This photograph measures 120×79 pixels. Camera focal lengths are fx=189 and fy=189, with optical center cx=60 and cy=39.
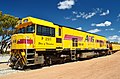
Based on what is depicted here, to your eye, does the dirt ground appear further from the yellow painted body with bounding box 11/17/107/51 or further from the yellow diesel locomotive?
the yellow painted body with bounding box 11/17/107/51

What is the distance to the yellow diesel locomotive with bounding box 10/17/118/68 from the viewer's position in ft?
50.1

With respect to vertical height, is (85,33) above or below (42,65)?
above

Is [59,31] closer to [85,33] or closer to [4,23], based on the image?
[85,33]

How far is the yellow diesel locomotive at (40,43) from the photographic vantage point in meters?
15.3

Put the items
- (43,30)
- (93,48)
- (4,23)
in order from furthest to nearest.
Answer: (4,23) → (93,48) → (43,30)

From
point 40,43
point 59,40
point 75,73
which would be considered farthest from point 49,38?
point 75,73

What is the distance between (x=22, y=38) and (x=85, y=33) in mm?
12981

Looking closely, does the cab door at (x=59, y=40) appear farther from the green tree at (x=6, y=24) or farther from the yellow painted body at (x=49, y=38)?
the green tree at (x=6, y=24)

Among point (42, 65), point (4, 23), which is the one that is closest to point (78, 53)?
point (42, 65)

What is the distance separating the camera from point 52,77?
10.7 meters

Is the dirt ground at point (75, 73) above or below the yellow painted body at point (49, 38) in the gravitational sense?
below

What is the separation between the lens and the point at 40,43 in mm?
16094

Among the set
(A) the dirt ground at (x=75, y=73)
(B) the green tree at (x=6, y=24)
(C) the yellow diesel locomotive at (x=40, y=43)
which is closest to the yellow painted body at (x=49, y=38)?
(C) the yellow diesel locomotive at (x=40, y=43)

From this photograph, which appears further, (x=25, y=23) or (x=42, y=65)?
(x=42, y=65)
